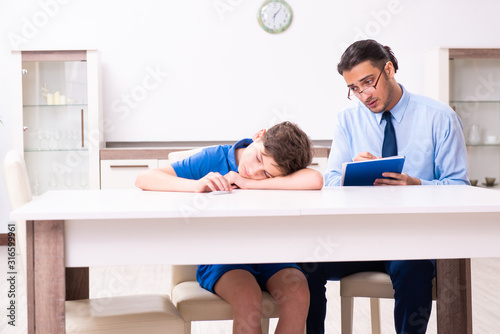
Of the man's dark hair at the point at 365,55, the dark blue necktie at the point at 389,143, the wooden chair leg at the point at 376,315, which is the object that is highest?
the man's dark hair at the point at 365,55

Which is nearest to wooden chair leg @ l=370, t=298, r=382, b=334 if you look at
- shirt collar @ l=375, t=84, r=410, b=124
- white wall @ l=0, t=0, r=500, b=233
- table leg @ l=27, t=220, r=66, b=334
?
shirt collar @ l=375, t=84, r=410, b=124

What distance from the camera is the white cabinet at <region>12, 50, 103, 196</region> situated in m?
4.11

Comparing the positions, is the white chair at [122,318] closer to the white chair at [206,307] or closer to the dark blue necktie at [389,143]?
the white chair at [206,307]

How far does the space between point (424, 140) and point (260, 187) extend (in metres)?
0.78

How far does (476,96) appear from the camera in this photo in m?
4.44

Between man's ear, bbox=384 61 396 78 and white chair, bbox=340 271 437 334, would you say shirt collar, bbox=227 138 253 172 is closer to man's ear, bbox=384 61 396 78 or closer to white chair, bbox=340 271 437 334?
white chair, bbox=340 271 437 334

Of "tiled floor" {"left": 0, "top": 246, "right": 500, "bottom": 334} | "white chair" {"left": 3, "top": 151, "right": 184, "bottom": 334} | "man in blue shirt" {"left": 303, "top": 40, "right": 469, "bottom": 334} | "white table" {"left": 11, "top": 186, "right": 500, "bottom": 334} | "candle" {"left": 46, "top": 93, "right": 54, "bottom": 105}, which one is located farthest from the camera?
"candle" {"left": 46, "top": 93, "right": 54, "bottom": 105}

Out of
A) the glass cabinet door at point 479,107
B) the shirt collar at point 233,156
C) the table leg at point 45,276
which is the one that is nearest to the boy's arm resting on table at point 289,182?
the shirt collar at point 233,156

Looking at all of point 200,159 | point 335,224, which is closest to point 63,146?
point 200,159

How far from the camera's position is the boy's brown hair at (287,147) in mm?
1625

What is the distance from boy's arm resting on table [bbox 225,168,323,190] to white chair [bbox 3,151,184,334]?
1.39 feet

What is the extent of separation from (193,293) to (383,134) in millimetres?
1019

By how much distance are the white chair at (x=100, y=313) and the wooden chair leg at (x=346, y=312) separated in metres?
0.63

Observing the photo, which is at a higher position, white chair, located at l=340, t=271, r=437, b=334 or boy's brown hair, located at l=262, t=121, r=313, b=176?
boy's brown hair, located at l=262, t=121, r=313, b=176
